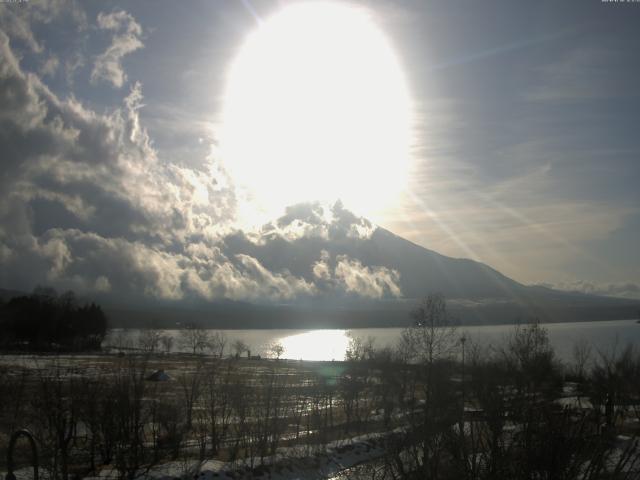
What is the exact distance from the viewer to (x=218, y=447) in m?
25.7

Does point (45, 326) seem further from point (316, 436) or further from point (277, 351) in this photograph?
point (316, 436)

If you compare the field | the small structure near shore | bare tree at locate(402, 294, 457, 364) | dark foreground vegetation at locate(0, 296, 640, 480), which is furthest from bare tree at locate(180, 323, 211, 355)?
the field

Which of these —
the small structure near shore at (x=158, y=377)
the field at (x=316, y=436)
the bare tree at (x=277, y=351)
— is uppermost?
the field at (x=316, y=436)

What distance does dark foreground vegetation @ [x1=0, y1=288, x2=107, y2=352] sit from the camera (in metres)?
98.5

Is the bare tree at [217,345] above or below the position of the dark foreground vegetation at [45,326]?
below

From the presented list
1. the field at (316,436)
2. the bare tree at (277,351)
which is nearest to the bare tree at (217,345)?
the bare tree at (277,351)

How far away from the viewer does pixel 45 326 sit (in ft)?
331

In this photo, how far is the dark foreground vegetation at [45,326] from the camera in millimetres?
98500

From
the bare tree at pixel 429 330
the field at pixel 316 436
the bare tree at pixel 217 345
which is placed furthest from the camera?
the bare tree at pixel 217 345

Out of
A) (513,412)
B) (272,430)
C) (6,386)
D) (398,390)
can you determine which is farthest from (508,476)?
(398,390)

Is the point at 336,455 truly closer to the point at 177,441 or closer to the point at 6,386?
the point at 177,441

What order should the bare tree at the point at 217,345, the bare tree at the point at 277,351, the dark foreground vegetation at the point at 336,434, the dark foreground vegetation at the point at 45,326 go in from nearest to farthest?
the dark foreground vegetation at the point at 336,434 → the dark foreground vegetation at the point at 45,326 → the bare tree at the point at 277,351 → the bare tree at the point at 217,345

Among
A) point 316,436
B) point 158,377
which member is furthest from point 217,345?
point 316,436

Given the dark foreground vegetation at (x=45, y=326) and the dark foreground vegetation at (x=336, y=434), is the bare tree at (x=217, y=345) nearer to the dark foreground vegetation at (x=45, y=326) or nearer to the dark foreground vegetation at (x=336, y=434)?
the dark foreground vegetation at (x=45, y=326)
